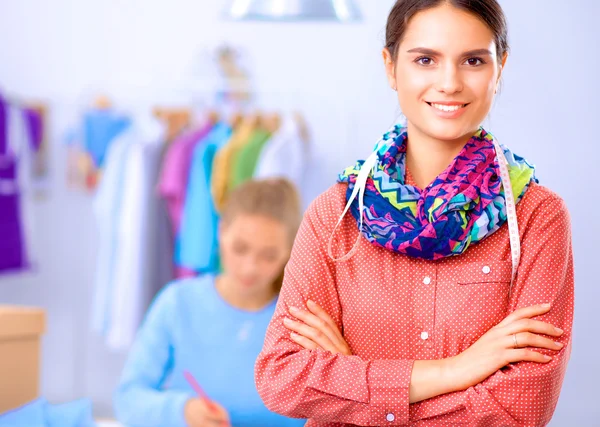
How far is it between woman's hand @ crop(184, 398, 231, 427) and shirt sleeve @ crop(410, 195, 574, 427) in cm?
82

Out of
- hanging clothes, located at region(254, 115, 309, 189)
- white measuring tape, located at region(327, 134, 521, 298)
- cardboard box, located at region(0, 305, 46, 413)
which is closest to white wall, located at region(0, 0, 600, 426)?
hanging clothes, located at region(254, 115, 309, 189)

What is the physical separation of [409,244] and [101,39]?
3.25 meters

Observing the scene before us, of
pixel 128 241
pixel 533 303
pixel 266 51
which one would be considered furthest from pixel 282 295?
pixel 266 51

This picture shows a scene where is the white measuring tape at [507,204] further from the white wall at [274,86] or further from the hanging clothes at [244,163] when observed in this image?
the white wall at [274,86]

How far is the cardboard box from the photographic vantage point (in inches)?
62.1

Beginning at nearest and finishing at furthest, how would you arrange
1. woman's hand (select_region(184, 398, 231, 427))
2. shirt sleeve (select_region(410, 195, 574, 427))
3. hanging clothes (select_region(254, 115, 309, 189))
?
1. shirt sleeve (select_region(410, 195, 574, 427))
2. woman's hand (select_region(184, 398, 231, 427))
3. hanging clothes (select_region(254, 115, 309, 189))

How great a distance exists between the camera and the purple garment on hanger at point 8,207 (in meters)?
3.63

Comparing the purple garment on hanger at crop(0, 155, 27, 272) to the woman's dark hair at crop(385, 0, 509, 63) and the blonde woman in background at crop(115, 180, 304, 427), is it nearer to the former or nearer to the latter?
the blonde woman in background at crop(115, 180, 304, 427)

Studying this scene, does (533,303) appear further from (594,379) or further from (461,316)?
(594,379)

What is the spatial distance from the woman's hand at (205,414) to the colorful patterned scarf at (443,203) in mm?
813

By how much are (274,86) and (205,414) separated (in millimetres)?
2146

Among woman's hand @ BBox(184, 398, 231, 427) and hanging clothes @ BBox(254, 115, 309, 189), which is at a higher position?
hanging clothes @ BBox(254, 115, 309, 189)

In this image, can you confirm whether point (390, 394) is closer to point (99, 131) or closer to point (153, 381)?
point (153, 381)

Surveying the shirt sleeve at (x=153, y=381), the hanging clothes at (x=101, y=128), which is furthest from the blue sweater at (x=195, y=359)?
the hanging clothes at (x=101, y=128)
